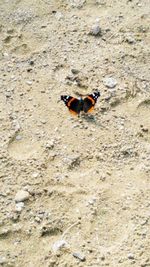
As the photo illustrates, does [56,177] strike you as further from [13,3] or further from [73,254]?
[13,3]

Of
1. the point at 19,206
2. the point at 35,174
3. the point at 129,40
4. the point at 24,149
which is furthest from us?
the point at 129,40

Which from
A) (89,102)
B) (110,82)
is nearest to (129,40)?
(110,82)

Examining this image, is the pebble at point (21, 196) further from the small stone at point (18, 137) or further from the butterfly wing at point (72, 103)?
the butterfly wing at point (72, 103)

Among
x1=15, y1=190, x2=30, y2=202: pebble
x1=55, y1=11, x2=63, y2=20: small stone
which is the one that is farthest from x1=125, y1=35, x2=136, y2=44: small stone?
x1=15, y1=190, x2=30, y2=202: pebble

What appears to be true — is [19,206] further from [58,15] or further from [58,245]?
[58,15]

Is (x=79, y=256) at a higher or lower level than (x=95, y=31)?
lower

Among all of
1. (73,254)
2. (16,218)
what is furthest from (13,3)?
(73,254)

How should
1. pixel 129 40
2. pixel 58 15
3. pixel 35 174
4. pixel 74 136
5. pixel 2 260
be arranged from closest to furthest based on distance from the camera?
pixel 2 260 → pixel 35 174 → pixel 74 136 → pixel 129 40 → pixel 58 15
